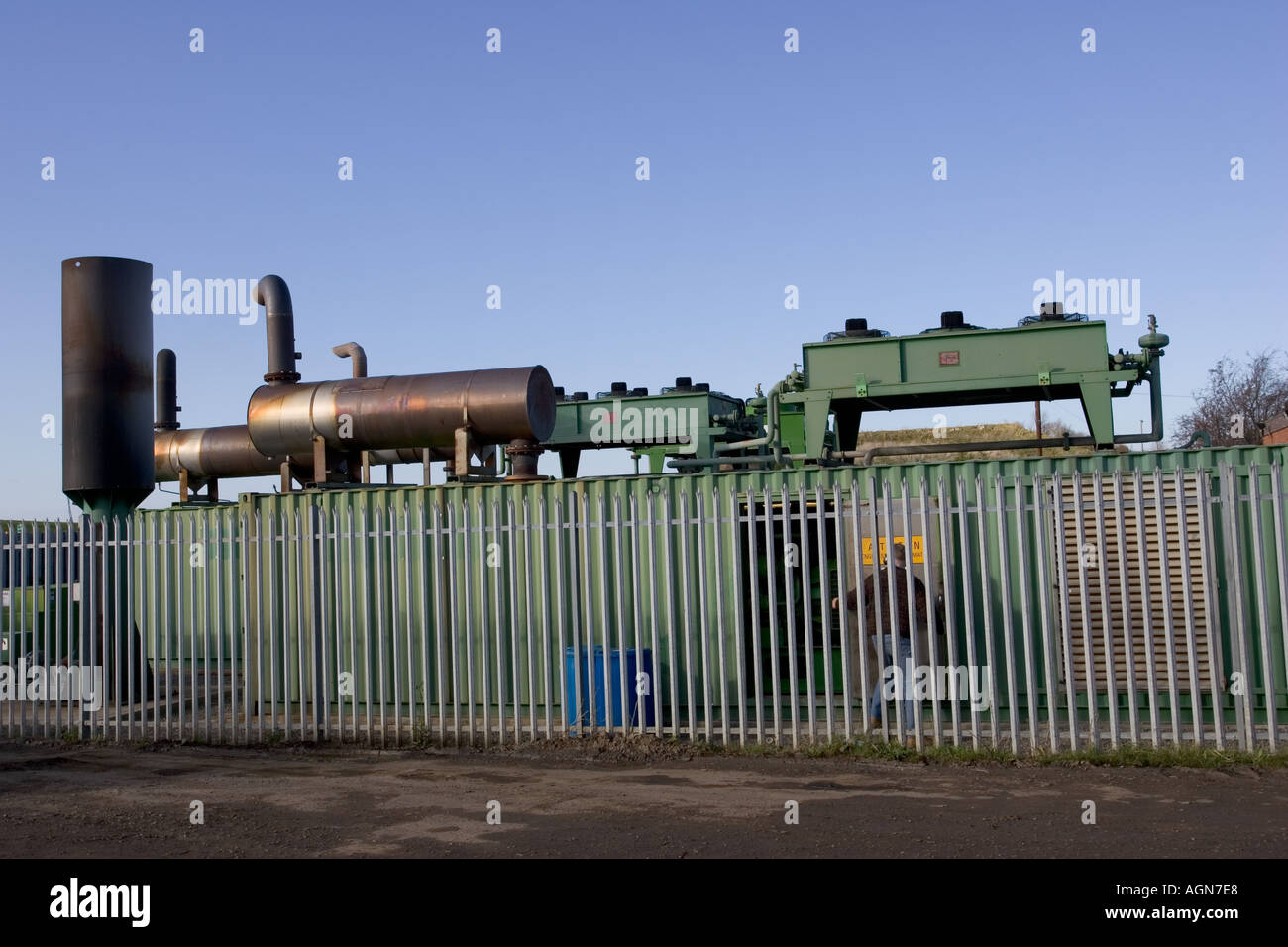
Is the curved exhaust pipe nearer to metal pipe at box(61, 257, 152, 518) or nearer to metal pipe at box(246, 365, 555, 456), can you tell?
metal pipe at box(246, 365, 555, 456)

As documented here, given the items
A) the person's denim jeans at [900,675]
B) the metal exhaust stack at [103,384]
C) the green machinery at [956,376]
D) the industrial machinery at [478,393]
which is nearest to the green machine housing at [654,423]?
the green machinery at [956,376]

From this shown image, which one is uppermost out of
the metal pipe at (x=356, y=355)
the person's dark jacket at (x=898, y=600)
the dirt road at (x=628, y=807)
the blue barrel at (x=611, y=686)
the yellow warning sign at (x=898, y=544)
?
the metal pipe at (x=356, y=355)

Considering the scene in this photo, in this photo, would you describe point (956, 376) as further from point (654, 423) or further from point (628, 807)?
point (628, 807)

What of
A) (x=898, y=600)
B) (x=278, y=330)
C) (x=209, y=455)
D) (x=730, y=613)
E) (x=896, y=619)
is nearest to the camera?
(x=896, y=619)

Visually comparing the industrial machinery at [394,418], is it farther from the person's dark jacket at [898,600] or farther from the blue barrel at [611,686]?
the person's dark jacket at [898,600]

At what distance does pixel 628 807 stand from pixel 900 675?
2.84 m

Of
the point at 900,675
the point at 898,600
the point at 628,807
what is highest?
the point at 898,600

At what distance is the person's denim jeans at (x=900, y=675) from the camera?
380 inches

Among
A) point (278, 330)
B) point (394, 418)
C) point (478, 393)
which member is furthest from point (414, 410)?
point (278, 330)

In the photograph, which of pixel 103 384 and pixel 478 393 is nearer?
pixel 478 393

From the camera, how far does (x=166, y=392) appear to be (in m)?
21.3

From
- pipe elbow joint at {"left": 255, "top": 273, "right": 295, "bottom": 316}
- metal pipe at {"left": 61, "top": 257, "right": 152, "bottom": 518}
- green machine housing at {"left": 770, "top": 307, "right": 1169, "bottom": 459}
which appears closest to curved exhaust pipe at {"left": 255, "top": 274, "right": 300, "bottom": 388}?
pipe elbow joint at {"left": 255, "top": 273, "right": 295, "bottom": 316}

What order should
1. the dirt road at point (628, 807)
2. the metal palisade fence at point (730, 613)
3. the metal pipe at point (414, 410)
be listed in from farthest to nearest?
1. the metal pipe at point (414, 410)
2. the metal palisade fence at point (730, 613)
3. the dirt road at point (628, 807)
